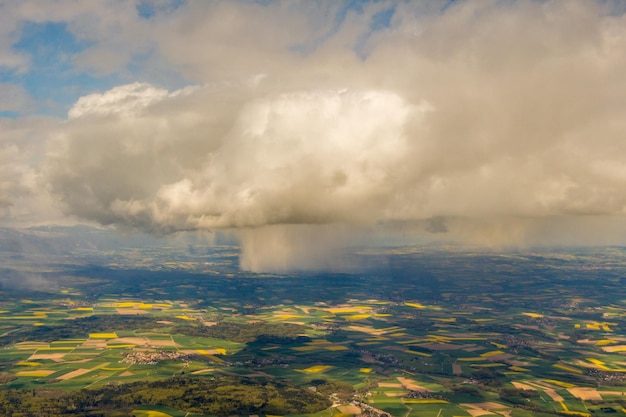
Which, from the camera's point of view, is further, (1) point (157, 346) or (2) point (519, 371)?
(1) point (157, 346)

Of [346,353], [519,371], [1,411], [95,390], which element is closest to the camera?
[1,411]

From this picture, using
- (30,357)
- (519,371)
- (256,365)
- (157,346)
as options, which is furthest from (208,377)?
(519,371)

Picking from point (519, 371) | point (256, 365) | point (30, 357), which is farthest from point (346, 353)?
point (30, 357)

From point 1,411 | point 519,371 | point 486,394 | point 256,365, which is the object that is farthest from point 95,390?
point 519,371

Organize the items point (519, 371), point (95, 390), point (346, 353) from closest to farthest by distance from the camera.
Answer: point (95, 390) < point (519, 371) < point (346, 353)

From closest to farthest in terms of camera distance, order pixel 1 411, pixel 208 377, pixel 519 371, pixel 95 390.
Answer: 1. pixel 1 411
2. pixel 95 390
3. pixel 208 377
4. pixel 519 371

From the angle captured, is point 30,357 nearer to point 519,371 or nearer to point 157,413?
point 157,413

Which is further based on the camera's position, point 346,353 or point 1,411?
point 346,353

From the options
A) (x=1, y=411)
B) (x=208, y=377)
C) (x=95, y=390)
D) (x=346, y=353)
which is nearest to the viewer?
(x=1, y=411)

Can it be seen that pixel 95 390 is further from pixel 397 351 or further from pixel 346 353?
pixel 397 351
